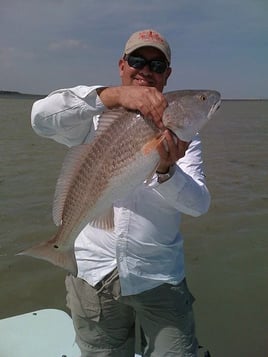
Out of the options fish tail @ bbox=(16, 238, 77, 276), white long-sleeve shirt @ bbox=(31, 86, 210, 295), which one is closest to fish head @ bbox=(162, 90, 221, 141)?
white long-sleeve shirt @ bbox=(31, 86, 210, 295)

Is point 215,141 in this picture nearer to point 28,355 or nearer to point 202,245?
point 202,245

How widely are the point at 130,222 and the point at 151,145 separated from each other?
67 cm

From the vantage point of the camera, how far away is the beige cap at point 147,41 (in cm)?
305

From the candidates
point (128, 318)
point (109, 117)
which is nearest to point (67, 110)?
Result: point (109, 117)

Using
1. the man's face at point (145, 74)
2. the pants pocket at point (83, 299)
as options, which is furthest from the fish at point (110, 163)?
the man's face at point (145, 74)

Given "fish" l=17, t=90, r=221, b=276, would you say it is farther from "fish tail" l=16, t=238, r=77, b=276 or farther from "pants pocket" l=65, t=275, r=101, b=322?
"pants pocket" l=65, t=275, r=101, b=322

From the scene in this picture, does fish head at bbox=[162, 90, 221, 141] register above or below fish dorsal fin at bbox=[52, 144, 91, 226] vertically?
above

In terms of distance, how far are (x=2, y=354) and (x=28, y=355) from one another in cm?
23

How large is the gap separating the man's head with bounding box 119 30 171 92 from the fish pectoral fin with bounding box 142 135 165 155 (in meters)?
0.78

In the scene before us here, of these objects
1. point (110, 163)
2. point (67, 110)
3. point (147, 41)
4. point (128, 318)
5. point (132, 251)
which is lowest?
point (128, 318)

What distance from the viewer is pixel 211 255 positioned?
7848 millimetres

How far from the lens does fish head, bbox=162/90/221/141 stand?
99.3 inches

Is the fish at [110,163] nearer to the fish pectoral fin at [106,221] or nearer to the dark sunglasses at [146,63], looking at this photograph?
the fish pectoral fin at [106,221]

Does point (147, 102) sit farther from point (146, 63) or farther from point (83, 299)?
point (83, 299)
